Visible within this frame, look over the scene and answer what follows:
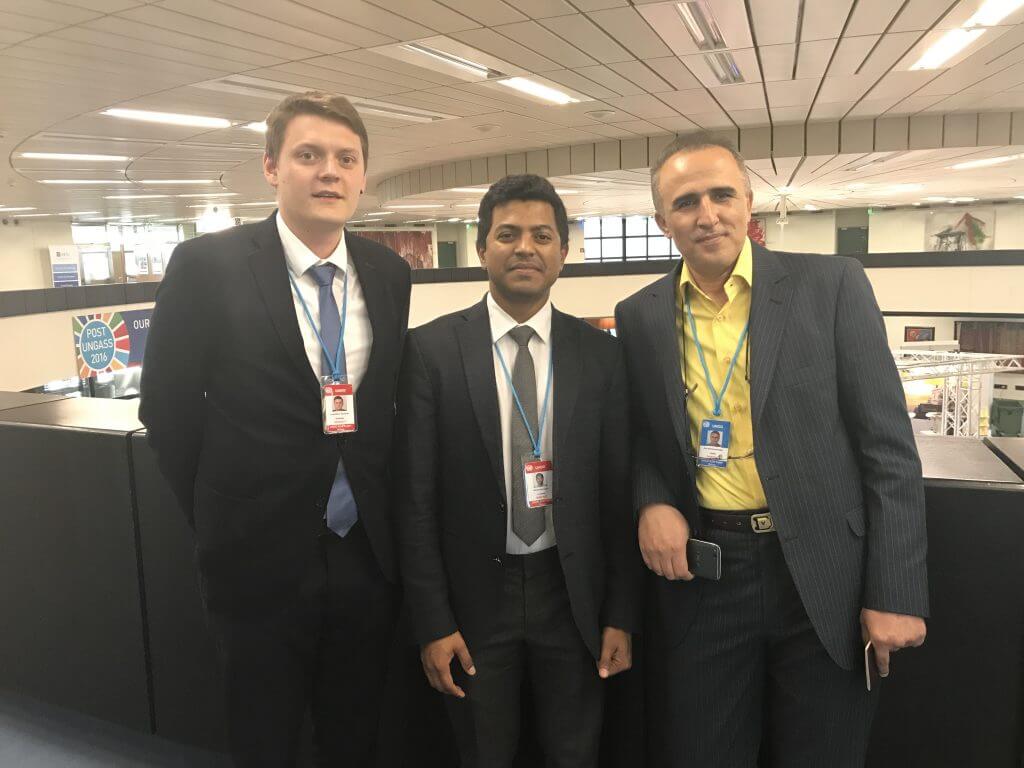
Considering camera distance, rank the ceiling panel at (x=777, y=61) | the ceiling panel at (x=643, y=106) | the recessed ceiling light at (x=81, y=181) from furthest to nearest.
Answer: the recessed ceiling light at (x=81, y=181) → the ceiling panel at (x=643, y=106) → the ceiling panel at (x=777, y=61)

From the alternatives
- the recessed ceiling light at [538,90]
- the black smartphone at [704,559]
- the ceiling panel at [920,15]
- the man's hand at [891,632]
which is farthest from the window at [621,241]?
the man's hand at [891,632]

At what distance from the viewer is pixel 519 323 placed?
186 centimetres

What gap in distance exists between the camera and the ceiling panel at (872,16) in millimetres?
4980

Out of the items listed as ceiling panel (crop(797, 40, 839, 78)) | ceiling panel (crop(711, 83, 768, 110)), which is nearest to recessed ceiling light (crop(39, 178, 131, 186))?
ceiling panel (crop(711, 83, 768, 110))

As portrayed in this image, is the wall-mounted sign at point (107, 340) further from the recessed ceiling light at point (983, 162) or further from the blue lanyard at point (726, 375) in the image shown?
the blue lanyard at point (726, 375)

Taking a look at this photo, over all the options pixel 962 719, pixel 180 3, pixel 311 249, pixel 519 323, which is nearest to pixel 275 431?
pixel 311 249

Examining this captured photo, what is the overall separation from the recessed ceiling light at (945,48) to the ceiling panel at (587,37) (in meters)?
2.64

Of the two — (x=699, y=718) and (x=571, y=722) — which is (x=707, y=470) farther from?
(x=571, y=722)

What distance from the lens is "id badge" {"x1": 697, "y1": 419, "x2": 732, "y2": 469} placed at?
5.44ft

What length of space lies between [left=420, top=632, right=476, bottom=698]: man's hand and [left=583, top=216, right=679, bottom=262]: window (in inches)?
1045

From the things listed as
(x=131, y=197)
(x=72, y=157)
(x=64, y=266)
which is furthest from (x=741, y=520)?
(x=64, y=266)

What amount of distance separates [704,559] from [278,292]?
1.20m

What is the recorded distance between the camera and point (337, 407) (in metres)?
1.70

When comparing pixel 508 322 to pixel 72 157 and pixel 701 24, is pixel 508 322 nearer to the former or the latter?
pixel 701 24
